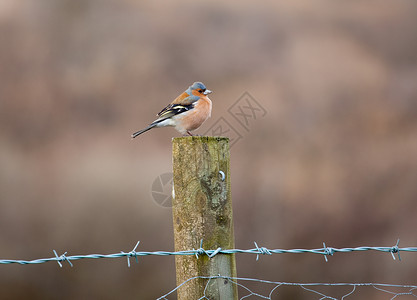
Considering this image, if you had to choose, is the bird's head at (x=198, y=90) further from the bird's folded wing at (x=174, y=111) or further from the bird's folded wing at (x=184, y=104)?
the bird's folded wing at (x=174, y=111)

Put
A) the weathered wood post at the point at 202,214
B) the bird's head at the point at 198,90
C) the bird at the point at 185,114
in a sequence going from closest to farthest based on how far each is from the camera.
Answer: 1. the weathered wood post at the point at 202,214
2. the bird at the point at 185,114
3. the bird's head at the point at 198,90

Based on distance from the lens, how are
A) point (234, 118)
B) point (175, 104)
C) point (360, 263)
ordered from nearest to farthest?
point (175, 104), point (234, 118), point (360, 263)

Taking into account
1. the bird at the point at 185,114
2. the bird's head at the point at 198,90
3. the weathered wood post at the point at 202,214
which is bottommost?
the weathered wood post at the point at 202,214

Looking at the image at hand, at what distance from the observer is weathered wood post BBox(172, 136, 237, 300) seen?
2254 mm

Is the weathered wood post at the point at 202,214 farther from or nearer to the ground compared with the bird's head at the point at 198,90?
nearer to the ground

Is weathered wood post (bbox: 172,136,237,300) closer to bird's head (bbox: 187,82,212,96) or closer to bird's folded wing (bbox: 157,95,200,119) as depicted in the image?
bird's folded wing (bbox: 157,95,200,119)

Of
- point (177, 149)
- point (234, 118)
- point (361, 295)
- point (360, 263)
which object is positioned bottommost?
point (361, 295)

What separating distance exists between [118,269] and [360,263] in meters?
5.19

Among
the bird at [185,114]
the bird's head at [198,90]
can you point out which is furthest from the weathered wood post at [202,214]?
the bird's head at [198,90]

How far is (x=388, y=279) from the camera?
33.0ft

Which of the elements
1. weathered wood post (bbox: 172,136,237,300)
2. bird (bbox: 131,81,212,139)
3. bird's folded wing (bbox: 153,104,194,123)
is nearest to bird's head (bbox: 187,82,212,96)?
bird (bbox: 131,81,212,139)

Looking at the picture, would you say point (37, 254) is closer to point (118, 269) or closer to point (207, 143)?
point (118, 269)

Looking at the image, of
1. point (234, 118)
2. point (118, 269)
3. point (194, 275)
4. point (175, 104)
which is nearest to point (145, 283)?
point (118, 269)

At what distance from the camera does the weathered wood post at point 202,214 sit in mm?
2254
